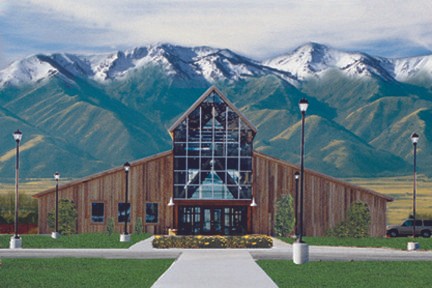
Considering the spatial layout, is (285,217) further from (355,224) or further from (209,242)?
(209,242)

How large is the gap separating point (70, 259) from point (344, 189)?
3103 cm

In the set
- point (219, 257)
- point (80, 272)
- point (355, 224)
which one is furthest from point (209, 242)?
point (355, 224)

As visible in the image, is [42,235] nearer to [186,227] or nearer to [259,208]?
[186,227]

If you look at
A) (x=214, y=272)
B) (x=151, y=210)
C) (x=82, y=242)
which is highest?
(x=151, y=210)

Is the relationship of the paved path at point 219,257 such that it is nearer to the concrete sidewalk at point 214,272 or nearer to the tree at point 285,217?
the concrete sidewalk at point 214,272

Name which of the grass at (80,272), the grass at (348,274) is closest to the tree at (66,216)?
the grass at (80,272)

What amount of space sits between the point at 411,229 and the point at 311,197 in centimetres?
1216

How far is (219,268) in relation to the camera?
34.5 m

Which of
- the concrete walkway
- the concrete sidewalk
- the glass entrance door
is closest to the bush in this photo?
the glass entrance door

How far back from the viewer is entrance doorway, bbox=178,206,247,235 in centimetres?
6581

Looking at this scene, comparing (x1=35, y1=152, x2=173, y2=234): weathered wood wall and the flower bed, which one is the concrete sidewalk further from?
(x1=35, y1=152, x2=173, y2=234): weathered wood wall

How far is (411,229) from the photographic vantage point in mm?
74562

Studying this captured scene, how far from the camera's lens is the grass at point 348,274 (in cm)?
3003

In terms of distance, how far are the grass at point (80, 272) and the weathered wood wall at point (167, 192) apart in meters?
26.2
